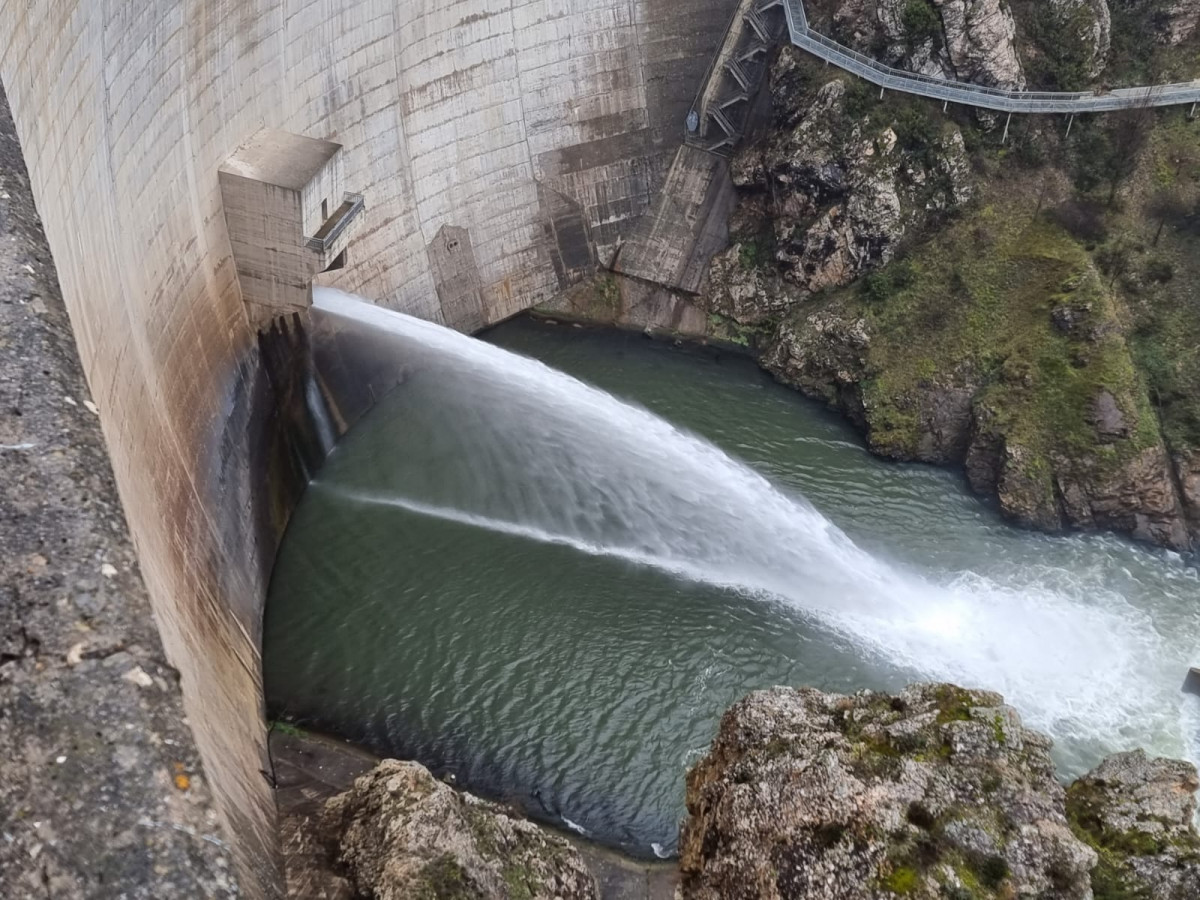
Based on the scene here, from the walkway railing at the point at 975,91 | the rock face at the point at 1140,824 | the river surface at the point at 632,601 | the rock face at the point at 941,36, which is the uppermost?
the rock face at the point at 941,36

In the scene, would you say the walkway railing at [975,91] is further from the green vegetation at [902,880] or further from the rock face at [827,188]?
the green vegetation at [902,880]

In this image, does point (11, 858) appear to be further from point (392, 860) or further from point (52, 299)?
point (392, 860)

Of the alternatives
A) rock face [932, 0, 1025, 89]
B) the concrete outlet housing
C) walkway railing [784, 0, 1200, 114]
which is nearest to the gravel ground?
the concrete outlet housing

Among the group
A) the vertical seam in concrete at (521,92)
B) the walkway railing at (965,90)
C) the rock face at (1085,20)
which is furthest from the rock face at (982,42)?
the vertical seam in concrete at (521,92)

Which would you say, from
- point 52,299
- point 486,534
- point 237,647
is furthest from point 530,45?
point 52,299

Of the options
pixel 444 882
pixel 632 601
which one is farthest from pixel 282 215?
pixel 444 882

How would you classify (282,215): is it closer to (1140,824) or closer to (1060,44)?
(1140,824)

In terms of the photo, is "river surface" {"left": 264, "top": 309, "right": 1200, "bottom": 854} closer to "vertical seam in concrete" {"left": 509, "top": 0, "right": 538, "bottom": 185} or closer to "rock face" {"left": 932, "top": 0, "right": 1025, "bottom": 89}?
"vertical seam in concrete" {"left": 509, "top": 0, "right": 538, "bottom": 185}
